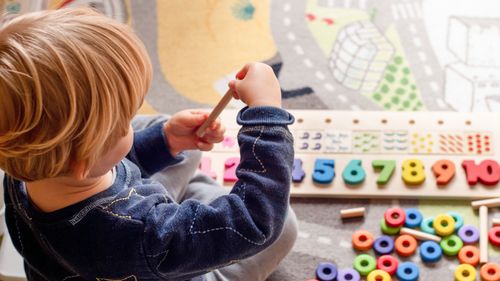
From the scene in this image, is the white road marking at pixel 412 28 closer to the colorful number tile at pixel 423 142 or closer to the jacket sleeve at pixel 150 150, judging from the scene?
the colorful number tile at pixel 423 142

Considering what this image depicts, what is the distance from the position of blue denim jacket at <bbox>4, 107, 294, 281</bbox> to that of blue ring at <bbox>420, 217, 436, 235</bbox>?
0.38 m

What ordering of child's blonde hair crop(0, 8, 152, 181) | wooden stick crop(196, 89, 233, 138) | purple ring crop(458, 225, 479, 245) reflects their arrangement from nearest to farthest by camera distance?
child's blonde hair crop(0, 8, 152, 181) → wooden stick crop(196, 89, 233, 138) → purple ring crop(458, 225, 479, 245)

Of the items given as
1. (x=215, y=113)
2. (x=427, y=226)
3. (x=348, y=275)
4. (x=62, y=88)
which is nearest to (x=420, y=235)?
(x=427, y=226)

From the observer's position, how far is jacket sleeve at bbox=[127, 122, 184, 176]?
1.01 m

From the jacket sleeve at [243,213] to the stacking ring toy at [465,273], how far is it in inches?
14.4

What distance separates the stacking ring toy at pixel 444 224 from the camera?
1.13 meters

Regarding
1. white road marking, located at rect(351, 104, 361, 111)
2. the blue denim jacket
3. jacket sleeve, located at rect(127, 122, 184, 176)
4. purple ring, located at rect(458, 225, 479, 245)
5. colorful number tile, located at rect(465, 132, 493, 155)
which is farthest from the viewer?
white road marking, located at rect(351, 104, 361, 111)

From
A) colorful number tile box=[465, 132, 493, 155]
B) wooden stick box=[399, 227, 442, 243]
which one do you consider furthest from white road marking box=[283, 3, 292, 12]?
wooden stick box=[399, 227, 442, 243]

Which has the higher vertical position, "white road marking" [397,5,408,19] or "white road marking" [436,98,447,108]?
"white road marking" [397,5,408,19]

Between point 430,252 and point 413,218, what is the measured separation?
2.7 inches

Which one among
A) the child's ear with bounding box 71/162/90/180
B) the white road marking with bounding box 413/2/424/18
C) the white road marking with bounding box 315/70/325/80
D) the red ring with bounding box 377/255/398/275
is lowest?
the red ring with bounding box 377/255/398/275

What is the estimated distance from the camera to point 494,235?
112cm

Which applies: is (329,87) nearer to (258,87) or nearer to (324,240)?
(324,240)

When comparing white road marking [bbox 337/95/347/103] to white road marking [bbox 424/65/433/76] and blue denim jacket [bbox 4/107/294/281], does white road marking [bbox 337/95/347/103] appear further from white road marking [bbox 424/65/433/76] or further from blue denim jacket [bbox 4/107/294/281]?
blue denim jacket [bbox 4/107/294/281]
